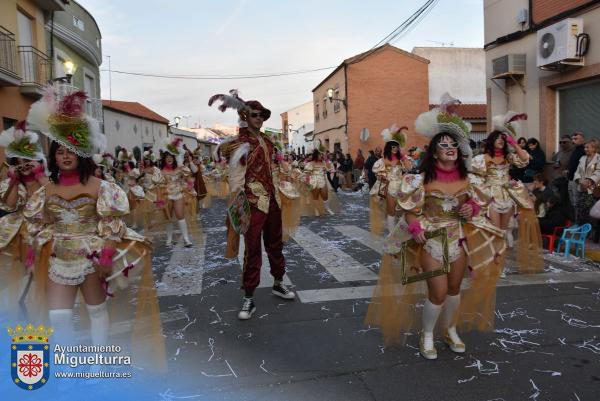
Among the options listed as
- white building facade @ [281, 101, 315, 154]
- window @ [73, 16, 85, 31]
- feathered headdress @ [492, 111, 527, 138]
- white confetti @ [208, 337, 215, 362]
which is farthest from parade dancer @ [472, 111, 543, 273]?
white building facade @ [281, 101, 315, 154]

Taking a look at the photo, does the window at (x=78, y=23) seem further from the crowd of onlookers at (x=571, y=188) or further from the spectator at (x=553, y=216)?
the spectator at (x=553, y=216)

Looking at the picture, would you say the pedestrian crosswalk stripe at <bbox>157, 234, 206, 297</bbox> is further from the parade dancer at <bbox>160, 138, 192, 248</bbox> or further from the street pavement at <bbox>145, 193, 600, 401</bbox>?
the parade dancer at <bbox>160, 138, 192, 248</bbox>

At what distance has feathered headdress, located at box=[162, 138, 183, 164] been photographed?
9.23m

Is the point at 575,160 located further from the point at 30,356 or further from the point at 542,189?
the point at 30,356

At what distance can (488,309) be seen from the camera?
416cm

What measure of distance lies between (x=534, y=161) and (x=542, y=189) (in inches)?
56.3

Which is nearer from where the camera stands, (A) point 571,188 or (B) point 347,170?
(A) point 571,188

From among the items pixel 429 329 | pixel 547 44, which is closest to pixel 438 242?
pixel 429 329

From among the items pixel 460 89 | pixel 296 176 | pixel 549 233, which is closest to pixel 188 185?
pixel 296 176

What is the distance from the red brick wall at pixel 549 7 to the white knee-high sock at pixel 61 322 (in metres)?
10.4

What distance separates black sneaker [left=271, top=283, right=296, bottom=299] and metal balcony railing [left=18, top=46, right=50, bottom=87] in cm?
1218

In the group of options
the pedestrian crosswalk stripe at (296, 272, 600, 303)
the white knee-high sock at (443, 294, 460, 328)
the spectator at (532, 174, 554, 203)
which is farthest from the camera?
the spectator at (532, 174, 554, 203)

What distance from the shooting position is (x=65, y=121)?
10.9 feet

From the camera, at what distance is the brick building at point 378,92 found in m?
27.7
